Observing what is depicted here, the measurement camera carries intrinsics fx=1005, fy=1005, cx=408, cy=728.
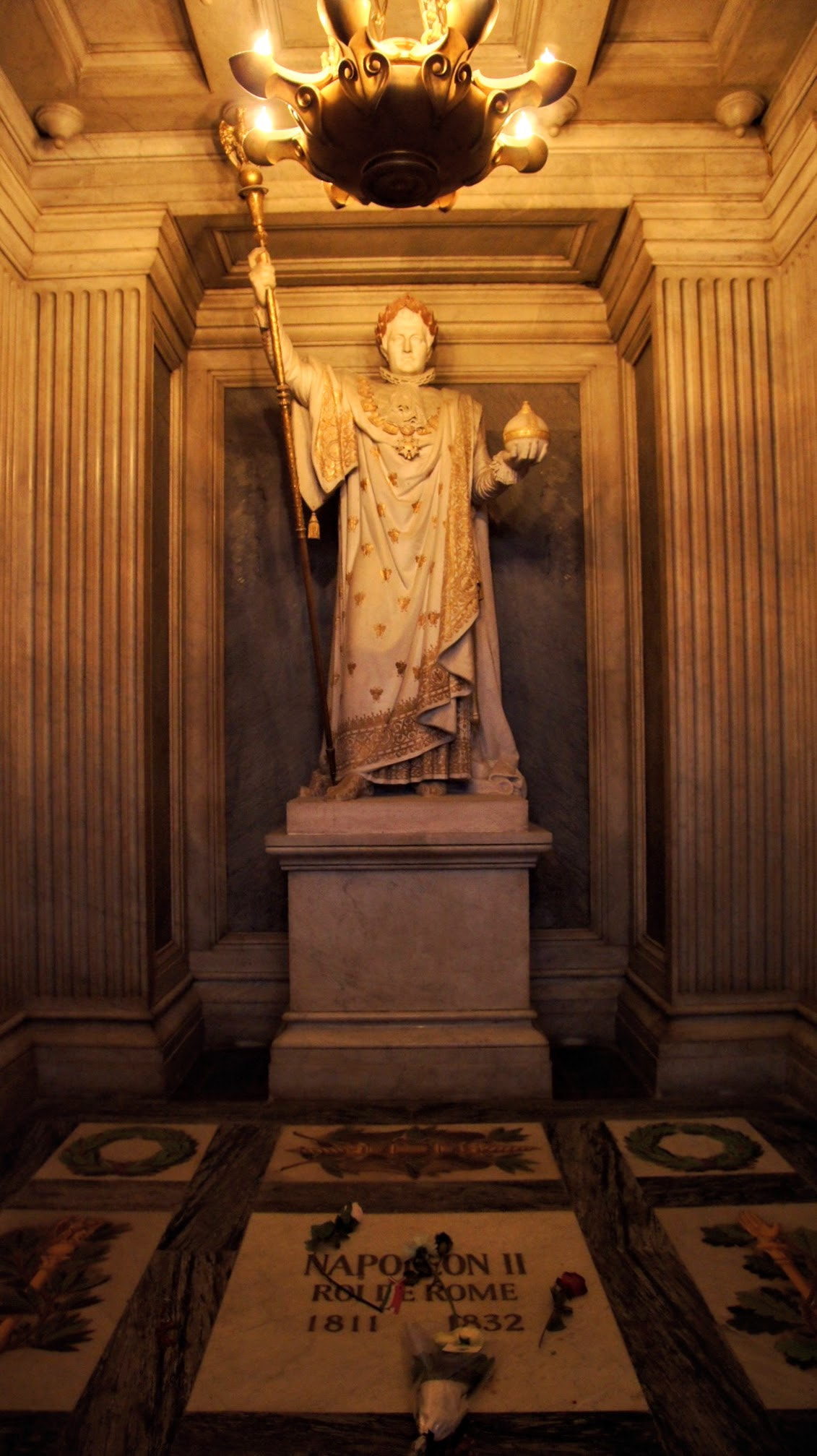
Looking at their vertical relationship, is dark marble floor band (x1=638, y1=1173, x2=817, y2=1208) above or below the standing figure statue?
below

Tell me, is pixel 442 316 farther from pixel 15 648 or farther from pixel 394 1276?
pixel 394 1276

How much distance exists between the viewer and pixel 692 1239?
235 centimetres

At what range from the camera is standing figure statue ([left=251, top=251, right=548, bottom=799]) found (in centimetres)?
358

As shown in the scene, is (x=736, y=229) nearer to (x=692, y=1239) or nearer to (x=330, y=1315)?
(x=692, y=1239)

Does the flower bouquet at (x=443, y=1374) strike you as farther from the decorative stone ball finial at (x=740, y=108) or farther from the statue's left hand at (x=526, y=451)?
the decorative stone ball finial at (x=740, y=108)

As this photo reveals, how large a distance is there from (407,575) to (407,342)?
888mm

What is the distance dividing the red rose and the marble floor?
0.07ft

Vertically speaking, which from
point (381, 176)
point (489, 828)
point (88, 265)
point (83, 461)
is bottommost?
point (489, 828)

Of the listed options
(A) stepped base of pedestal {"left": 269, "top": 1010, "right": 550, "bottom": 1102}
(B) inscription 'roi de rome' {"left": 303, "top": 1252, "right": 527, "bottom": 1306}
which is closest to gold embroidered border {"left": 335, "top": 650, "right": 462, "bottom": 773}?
(A) stepped base of pedestal {"left": 269, "top": 1010, "right": 550, "bottom": 1102}

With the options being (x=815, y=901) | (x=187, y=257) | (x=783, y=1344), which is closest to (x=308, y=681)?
Result: (x=187, y=257)

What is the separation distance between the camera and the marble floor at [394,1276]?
5.71 ft

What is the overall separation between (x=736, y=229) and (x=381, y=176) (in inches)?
72.9

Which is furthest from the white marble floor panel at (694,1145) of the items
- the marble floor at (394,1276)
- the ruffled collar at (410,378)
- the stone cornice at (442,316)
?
the stone cornice at (442,316)

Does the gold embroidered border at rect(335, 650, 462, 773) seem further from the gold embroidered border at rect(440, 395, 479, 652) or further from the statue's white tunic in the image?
the gold embroidered border at rect(440, 395, 479, 652)
